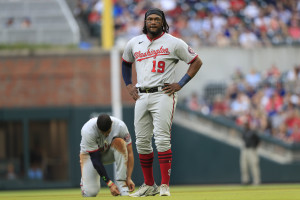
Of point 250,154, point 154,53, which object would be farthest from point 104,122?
point 250,154

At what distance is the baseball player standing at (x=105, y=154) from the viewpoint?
9.55 metres

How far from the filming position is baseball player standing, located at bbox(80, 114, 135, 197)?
31.3 feet

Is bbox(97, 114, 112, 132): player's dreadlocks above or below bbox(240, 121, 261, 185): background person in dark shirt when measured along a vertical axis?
above

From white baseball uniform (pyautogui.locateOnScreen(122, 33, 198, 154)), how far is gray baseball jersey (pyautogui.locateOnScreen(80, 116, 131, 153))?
133 cm

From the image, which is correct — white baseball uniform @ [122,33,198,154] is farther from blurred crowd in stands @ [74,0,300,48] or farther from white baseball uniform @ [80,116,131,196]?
blurred crowd in stands @ [74,0,300,48]

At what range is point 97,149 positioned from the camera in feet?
31.5

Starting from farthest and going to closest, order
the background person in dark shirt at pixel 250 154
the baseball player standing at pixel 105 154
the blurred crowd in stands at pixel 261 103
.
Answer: the blurred crowd in stands at pixel 261 103, the background person in dark shirt at pixel 250 154, the baseball player standing at pixel 105 154

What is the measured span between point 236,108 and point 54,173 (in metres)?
5.42

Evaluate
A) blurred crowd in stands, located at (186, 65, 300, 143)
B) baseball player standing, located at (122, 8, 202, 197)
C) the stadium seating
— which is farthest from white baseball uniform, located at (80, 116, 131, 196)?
the stadium seating

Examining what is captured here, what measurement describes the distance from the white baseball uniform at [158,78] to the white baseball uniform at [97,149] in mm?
1352

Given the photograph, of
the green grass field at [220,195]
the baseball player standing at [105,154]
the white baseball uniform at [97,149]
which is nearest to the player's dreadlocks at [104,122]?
the baseball player standing at [105,154]

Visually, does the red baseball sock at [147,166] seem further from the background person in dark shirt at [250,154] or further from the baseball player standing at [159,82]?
the background person in dark shirt at [250,154]

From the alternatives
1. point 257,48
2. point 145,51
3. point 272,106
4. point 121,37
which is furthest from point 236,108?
point 145,51

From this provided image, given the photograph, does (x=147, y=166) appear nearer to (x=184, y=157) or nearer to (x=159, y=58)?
(x=159, y=58)
